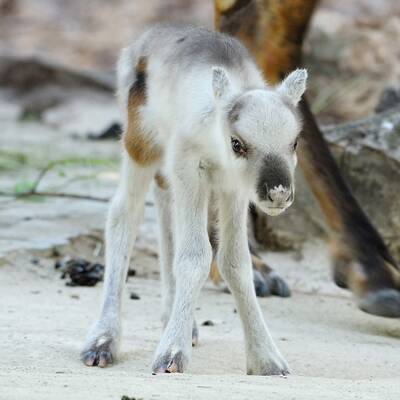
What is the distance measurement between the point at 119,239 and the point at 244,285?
2.74ft

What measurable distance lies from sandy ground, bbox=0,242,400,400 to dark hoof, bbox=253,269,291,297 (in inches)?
3.2

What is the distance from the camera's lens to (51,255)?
7578 millimetres

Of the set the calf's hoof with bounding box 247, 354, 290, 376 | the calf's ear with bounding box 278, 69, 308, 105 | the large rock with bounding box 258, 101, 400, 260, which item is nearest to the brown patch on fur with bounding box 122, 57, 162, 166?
the calf's ear with bounding box 278, 69, 308, 105

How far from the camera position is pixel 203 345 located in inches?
220

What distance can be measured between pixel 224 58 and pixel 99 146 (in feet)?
25.2

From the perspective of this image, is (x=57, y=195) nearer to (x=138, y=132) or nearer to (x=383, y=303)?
(x=138, y=132)

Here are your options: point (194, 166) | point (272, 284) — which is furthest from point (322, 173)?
point (194, 166)

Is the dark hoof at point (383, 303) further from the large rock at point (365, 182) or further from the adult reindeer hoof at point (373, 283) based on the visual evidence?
the large rock at point (365, 182)

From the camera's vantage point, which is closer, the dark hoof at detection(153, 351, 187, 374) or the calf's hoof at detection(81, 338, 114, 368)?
the dark hoof at detection(153, 351, 187, 374)

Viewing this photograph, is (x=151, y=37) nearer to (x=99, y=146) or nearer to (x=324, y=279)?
(x=324, y=279)

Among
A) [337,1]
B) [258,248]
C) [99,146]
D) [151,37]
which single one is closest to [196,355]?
[151,37]

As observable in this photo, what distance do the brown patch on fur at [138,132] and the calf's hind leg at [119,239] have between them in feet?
0.22

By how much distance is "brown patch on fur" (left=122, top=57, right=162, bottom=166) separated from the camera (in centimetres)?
550

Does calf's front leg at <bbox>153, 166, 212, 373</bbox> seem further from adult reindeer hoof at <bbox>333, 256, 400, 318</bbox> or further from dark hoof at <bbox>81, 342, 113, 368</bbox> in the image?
adult reindeer hoof at <bbox>333, 256, 400, 318</bbox>
